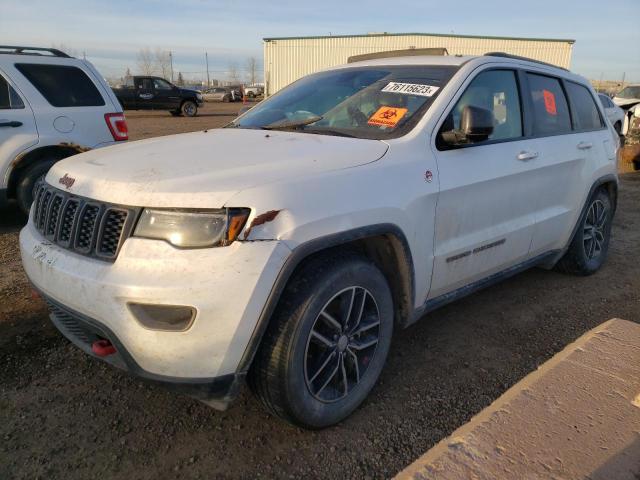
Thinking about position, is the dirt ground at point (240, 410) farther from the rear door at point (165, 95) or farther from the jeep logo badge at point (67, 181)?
the rear door at point (165, 95)

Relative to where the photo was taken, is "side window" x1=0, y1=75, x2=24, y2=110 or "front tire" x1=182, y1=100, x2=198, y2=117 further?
"front tire" x1=182, y1=100, x2=198, y2=117

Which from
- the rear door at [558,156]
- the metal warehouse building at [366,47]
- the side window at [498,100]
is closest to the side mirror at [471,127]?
the side window at [498,100]

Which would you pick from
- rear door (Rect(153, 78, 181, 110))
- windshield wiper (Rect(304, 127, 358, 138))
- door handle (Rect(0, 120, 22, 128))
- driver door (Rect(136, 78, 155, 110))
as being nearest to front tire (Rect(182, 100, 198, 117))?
rear door (Rect(153, 78, 181, 110))

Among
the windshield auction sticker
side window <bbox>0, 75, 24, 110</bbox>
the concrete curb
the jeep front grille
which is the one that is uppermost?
the windshield auction sticker

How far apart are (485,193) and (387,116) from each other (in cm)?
75

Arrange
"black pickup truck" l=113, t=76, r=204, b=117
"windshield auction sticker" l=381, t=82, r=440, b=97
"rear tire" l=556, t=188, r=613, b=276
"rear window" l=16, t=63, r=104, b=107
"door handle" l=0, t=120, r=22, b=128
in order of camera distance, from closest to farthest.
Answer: "windshield auction sticker" l=381, t=82, r=440, b=97
"rear tire" l=556, t=188, r=613, b=276
"door handle" l=0, t=120, r=22, b=128
"rear window" l=16, t=63, r=104, b=107
"black pickup truck" l=113, t=76, r=204, b=117

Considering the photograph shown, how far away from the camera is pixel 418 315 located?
9.57 ft

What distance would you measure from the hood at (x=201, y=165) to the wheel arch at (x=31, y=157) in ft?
10.9

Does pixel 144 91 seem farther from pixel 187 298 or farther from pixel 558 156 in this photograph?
pixel 187 298

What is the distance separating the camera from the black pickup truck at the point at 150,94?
23.9 metres

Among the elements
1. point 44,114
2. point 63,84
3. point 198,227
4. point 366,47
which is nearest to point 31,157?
point 44,114

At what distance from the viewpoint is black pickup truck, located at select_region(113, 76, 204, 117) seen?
23.9m

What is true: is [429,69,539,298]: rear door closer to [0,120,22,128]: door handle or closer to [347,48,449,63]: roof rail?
[347,48,449,63]: roof rail

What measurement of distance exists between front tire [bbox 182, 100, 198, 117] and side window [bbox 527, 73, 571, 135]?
22.9 metres
